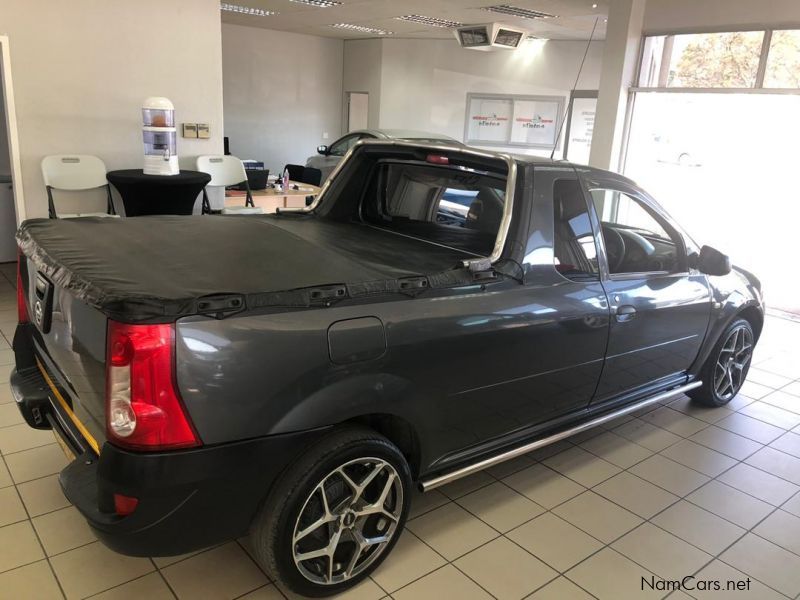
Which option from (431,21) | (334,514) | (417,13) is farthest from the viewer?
(431,21)

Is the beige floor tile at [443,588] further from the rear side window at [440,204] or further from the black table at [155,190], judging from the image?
the black table at [155,190]

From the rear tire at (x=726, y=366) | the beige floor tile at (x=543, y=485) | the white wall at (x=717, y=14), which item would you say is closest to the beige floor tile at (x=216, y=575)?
the beige floor tile at (x=543, y=485)

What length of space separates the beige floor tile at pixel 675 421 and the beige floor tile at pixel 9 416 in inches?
143

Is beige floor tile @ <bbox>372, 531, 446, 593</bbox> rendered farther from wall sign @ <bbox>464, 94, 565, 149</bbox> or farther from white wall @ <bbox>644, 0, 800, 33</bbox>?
wall sign @ <bbox>464, 94, 565, 149</bbox>

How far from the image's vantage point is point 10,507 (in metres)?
2.60

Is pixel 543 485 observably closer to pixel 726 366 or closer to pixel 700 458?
pixel 700 458

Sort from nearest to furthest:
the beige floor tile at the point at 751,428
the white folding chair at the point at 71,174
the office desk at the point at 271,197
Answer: the beige floor tile at the point at 751,428 → the white folding chair at the point at 71,174 → the office desk at the point at 271,197

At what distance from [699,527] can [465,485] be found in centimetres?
107

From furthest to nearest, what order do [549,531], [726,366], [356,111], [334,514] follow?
[356,111]
[726,366]
[549,531]
[334,514]

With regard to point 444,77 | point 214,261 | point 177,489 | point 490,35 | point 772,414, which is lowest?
point 772,414

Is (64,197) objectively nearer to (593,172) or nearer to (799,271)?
(593,172)

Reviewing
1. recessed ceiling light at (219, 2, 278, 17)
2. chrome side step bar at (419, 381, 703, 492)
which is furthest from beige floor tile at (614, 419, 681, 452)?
recessed ceiling light at (219, 2, 278, 17)

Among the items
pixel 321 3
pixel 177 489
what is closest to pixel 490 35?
pixel 321 3

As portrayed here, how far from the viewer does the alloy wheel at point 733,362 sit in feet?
12.9
